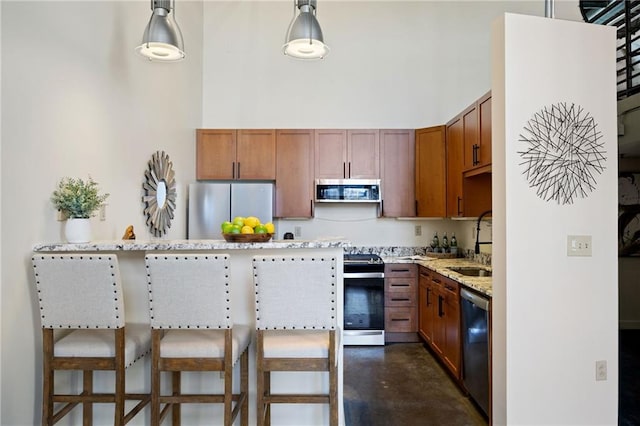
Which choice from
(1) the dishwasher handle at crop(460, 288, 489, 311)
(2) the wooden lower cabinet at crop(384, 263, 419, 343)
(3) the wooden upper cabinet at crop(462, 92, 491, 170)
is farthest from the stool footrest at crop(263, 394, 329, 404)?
(2) the wooden lower cabinet at crop(384, 263, 419, 343)

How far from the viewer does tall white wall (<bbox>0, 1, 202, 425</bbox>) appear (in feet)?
6.15

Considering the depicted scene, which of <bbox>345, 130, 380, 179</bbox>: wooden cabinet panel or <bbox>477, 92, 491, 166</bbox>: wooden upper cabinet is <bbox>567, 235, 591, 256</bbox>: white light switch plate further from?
<bbox>345, 130, 380, 179</bbox>: wooden cabinet panel

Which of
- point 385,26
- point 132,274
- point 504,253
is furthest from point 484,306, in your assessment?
point 385,26

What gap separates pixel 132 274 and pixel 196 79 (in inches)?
126

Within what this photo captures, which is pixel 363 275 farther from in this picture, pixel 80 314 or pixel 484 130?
pixel 80 314

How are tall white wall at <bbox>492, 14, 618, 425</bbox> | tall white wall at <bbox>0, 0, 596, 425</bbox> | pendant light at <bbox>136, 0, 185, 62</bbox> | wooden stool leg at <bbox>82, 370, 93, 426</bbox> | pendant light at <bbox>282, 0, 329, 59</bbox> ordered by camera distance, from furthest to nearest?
pendant light at <bbox>282, 0, 329, 59</bbox> < pendant light at <bbox>136, 0, 185, 62</bbox> < tall white wall at <bbox>492, 14, 618, 425</bbox> < wooden stool leg at <bbox>82, 370, 93, 426</bbox> < tall white wall at <bbox>0, 0, 596, 425</bbox>

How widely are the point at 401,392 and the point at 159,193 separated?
110 inches

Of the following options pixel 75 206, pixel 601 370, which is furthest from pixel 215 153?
pixel 601 370

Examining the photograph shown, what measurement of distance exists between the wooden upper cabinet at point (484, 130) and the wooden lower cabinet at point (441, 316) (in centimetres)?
108

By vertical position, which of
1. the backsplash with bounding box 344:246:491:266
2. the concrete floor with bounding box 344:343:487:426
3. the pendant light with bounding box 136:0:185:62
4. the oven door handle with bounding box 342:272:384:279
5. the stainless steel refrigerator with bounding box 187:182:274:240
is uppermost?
the pendant light with bounding box 136:0:185:62

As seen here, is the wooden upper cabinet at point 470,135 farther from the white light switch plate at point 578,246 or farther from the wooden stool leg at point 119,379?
the wooden stool leg at point 119,379

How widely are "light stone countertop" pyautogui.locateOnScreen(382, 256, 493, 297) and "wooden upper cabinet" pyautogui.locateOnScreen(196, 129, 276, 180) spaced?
190 cm

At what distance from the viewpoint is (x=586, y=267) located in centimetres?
223

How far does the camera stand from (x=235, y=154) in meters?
4.67
